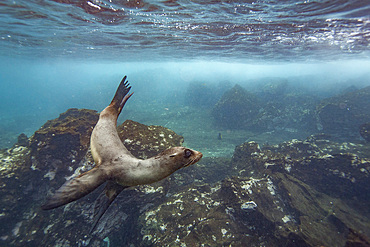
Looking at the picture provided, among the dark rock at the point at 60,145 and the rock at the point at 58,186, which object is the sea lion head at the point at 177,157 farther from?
the dark rock at the point at 60,145

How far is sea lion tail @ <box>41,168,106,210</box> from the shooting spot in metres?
1.57

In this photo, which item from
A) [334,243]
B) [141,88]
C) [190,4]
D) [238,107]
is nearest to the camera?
[334,243]

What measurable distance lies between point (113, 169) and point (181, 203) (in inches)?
165

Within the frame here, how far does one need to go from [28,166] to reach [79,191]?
6578mm

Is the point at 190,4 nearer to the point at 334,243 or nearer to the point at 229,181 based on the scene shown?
the point at 229,181

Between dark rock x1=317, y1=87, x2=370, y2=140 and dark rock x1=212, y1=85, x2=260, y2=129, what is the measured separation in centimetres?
660

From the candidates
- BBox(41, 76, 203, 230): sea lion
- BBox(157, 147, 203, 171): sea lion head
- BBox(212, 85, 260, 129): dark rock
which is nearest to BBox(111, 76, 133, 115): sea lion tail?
BBox(41, 76, 203, 230): sea lion

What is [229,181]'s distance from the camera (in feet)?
18.6

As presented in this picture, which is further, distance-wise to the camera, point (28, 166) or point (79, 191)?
point (28, 166)

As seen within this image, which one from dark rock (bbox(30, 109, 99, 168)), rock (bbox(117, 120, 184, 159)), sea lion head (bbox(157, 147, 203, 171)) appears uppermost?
sea lion head (bbox(157, 147, 203, 171))

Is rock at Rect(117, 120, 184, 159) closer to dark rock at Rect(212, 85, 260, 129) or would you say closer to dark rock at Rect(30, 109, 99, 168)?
dark rock at Rect(30, 109, 99, 168)

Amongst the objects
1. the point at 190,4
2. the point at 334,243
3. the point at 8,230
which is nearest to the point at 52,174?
the point at 8,230

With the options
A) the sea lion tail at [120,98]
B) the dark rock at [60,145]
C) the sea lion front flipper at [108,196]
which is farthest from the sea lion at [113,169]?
the dark rock at [60,145]

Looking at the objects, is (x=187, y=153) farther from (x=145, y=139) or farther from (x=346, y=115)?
(x=346, y=115)
